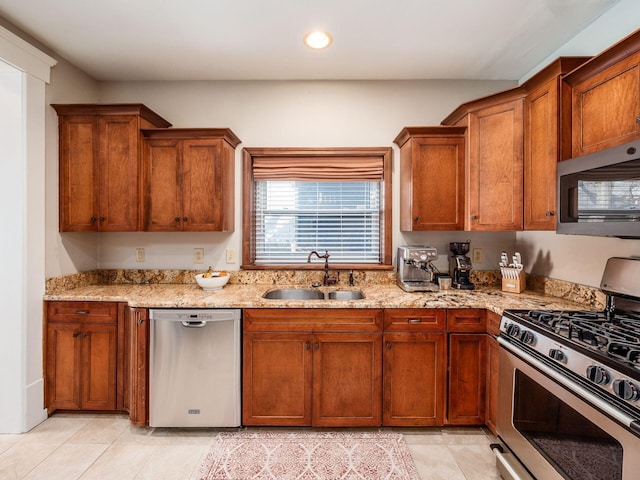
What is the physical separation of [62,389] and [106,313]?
0.65 metres

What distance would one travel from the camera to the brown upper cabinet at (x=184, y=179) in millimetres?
2643

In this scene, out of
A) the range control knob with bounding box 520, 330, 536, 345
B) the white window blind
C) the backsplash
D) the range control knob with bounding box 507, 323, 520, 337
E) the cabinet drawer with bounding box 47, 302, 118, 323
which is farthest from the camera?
the white window blind

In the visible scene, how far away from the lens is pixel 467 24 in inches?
85.0

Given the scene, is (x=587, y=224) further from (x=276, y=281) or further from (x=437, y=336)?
(x=276, y=281)

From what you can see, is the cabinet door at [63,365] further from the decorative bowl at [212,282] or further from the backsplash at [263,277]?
the decorative bowl at [212,282]

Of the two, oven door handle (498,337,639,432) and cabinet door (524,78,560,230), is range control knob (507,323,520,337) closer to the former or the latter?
oven door handle (498,337,639,432)

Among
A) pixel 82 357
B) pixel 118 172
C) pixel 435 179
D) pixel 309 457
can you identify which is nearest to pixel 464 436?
pixel 309 457

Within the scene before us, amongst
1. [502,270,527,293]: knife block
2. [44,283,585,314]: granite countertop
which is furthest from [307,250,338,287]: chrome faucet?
[502,270,527,293]: knife block

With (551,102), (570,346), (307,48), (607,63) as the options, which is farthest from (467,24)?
(570,346)

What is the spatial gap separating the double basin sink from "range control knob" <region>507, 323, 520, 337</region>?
109cm

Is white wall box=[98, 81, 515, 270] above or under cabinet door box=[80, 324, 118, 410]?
Result: above

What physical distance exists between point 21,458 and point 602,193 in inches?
140

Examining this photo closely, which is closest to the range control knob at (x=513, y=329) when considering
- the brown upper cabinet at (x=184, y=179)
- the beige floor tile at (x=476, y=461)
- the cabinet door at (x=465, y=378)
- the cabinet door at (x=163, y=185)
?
the cabinet door at (x=465, y=378)

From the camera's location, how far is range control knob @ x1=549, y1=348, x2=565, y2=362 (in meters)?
1.43
